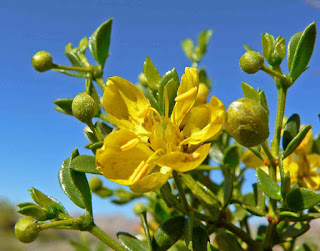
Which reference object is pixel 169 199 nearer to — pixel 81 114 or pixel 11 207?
pixel 81 114

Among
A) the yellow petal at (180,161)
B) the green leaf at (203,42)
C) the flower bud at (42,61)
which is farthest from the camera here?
the green leaf at (203,42)

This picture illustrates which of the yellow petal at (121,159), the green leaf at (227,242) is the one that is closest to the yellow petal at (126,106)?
the yellow petal at (121,159)

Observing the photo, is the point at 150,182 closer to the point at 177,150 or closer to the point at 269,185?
the point at 177,150

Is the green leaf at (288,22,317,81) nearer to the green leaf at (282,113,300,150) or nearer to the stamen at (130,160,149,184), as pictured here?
the green leaf at (282,113,300,150)

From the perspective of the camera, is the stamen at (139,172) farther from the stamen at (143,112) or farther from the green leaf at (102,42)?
the green leaf at (102,42)

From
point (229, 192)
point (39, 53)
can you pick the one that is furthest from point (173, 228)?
point (39, 53)

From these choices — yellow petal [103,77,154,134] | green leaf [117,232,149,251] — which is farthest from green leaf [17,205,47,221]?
yellow petal [103,77,154,134]
